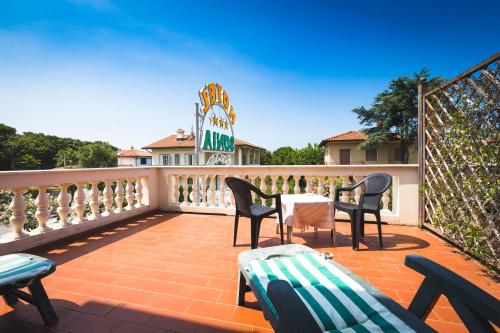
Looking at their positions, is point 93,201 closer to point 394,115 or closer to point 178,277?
point 178,277

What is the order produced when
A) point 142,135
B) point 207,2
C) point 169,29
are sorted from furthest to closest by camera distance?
point 142,135 → point 169,29 → point 207,2

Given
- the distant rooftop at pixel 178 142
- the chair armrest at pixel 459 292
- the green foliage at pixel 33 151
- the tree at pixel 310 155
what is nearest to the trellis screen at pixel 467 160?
the chair armrest at pixel 459 292

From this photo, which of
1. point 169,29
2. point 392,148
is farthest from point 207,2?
point 392,148

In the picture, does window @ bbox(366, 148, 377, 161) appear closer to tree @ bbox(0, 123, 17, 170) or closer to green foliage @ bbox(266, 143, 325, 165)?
green foliage @ bbox(266, 143, 325, 165)

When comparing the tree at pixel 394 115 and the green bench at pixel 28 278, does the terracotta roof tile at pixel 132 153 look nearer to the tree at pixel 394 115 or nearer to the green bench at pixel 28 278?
the tree at pixel 394 115

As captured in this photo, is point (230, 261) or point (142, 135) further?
point (142, 135)

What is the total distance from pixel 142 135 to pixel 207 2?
22809mm

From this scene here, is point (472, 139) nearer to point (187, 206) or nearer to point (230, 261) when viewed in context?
point (230, 261)

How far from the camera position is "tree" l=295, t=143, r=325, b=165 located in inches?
1372

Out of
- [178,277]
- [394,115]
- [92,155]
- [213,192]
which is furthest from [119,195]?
[92,155]

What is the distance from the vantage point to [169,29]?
20.1ft

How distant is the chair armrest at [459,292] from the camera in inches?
29.8

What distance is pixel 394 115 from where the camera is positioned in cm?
2303

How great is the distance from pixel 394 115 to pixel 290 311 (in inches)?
1058
